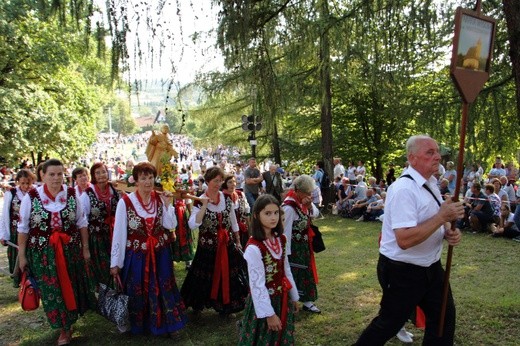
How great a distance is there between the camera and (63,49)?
61.8 ft

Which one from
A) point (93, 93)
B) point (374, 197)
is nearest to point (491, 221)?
point (374, 197)

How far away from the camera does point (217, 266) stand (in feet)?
17.2

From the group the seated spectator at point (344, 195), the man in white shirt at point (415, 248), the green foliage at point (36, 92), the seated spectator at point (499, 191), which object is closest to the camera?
the man in white shirt at point (415, 248)

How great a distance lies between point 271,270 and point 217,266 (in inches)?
73.3

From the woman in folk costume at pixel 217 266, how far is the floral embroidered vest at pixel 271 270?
1734 millimetres

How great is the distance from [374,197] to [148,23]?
31.5 ft

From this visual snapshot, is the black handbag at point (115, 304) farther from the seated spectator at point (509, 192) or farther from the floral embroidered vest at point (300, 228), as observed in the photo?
the seated spectator at point (509, 192)

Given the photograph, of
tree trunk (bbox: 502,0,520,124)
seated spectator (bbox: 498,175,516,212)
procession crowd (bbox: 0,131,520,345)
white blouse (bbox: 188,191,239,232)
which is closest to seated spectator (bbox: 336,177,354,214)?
seated spectator (bbox: 498,175,516,212)

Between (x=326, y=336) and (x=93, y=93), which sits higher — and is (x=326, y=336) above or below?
below

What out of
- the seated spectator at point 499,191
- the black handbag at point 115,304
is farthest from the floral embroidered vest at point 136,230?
the seated spectator at point 499,191

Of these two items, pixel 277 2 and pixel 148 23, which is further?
pixel 277 2

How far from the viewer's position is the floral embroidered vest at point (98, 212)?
5.62 meters

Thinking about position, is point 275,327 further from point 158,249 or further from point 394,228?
point 158,249

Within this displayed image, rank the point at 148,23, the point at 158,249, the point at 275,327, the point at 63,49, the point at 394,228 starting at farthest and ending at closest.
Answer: the point at 63,49
the point at 158,249
the point at 148,23
the point at 275,327
the point at 394,228
